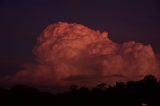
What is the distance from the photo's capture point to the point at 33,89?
133 m

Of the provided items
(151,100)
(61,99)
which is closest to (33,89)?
(61,99)

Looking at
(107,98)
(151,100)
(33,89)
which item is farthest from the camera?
(33,89)

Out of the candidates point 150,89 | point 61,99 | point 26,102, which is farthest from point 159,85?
point 26,102

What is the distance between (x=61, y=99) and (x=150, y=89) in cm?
2203

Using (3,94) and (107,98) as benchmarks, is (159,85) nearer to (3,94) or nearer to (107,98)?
(107,98)

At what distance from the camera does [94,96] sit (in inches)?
4658

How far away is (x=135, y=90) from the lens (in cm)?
12000

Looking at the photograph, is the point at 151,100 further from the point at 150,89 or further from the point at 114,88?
the point at 114,88

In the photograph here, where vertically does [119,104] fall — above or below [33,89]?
below

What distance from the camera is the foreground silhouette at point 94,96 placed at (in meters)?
107

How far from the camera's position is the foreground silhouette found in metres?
107

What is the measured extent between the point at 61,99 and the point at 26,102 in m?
8.43

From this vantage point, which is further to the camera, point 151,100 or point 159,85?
point 159,85

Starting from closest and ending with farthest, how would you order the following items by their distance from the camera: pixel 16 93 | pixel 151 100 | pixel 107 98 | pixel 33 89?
1. pixel 151 100
2. pixel 107 98
3. pixel 16 93
4. pixel 33 89
